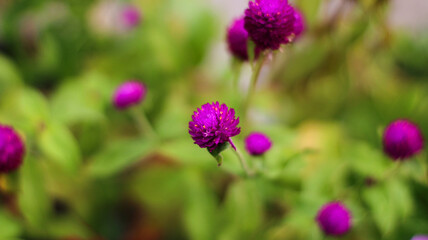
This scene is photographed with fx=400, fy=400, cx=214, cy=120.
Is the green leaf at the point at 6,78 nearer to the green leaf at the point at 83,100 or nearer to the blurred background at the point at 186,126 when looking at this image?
the blurred background at the point at 186,126

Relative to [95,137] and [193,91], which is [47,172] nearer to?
[95,137]

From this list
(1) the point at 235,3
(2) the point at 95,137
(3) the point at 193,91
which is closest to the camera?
(2) the point at 95,137

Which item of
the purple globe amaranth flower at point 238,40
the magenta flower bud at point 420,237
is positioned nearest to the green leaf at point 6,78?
the purple globe amaranth flower at point 238,40

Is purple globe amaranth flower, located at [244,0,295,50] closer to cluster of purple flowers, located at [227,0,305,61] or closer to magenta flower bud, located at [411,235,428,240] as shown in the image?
cluster of purple flowers, located at [227,0,305,61]

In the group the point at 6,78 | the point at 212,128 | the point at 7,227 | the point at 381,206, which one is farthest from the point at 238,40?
the point at 6,78

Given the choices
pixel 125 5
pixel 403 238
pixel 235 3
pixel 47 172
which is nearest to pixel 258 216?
pixel 403 238

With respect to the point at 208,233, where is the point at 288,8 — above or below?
above
